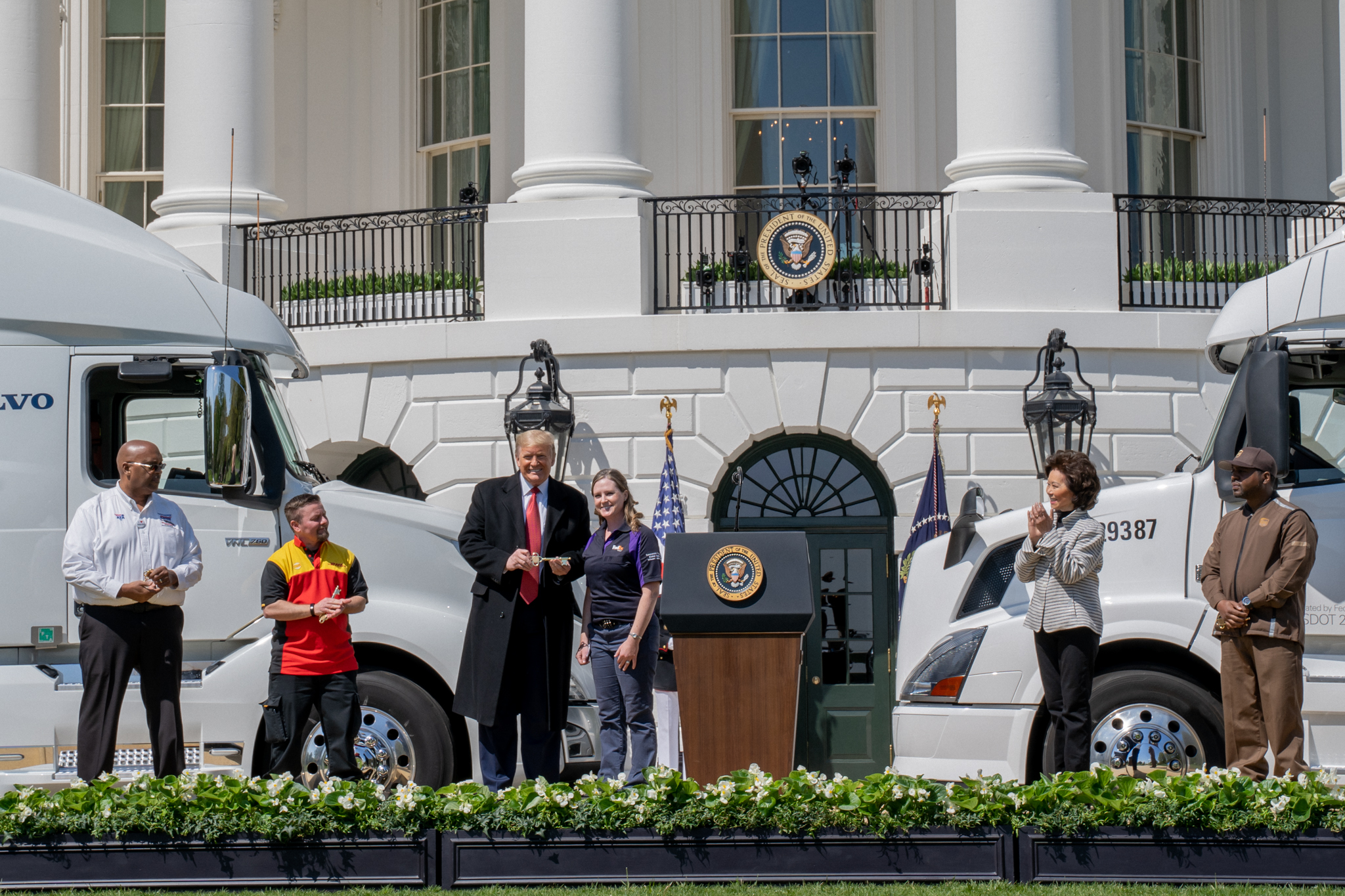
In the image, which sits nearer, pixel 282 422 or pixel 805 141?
pixel 282 422

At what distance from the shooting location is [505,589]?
827cm

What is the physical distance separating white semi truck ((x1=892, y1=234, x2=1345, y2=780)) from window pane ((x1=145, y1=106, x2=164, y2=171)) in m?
14.9

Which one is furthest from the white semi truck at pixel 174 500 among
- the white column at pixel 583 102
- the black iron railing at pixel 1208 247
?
the black iron railing at pixel 1208 247

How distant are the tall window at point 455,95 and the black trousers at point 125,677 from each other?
12183mm

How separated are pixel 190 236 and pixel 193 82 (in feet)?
5.25

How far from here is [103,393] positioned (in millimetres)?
8992

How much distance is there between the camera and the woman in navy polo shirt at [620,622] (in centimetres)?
866

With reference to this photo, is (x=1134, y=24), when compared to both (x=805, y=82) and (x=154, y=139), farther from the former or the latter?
(x=154, y=139)

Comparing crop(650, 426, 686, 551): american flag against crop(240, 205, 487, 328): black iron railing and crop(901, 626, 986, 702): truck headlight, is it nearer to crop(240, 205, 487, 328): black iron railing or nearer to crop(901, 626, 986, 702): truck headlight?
crop(240, 205, 487, 328): black iron railing

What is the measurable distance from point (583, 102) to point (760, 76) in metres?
3.67

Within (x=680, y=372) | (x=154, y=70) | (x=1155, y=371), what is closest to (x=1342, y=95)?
(x=1155, y=371)

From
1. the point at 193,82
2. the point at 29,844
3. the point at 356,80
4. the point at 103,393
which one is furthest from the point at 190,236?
the point at 29,844

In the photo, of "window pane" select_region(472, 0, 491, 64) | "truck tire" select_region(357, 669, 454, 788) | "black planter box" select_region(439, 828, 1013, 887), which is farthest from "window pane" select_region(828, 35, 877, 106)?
"black planter box" select_region(439, 828, 1013, 887)

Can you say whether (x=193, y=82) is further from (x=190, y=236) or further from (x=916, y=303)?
(x=916, y=303)
